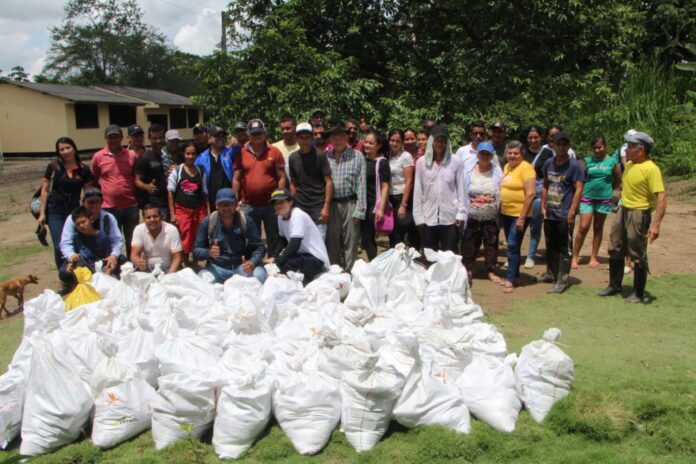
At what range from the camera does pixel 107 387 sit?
310cm

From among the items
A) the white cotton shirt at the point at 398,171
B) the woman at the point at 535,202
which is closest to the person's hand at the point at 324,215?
the white cotton shirt at the point at 398,171

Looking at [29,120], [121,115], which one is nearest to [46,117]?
[29,120]

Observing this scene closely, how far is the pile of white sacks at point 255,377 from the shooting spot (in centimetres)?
299

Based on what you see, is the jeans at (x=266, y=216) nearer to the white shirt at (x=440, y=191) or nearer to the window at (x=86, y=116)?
the white shirt at (x=440, y=191)

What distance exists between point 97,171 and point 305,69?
3383 millimetres

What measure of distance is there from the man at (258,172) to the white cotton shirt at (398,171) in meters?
1.11

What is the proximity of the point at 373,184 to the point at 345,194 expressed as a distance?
1.13ft

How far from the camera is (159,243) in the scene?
5.31m

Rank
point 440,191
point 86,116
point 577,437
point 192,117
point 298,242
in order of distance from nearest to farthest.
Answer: point 577,437
point 298,242
point 440,191
point 86,116
point 192,117

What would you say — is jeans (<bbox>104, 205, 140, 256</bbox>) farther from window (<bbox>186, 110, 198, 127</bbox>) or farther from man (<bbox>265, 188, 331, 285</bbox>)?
window (<bbox>186, 110, 198, 127</bbox>)

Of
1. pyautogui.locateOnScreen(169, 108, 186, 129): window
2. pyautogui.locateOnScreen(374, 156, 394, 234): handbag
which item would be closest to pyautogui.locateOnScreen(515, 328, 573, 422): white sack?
pyautogui.locateOnScreen(374, 156, 394, 234): handbag

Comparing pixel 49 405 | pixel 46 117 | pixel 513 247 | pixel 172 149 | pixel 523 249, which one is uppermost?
pixel 46 117

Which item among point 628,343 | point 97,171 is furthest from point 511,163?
point 97,171

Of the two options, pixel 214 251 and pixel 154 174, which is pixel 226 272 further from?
pixel 154 174
